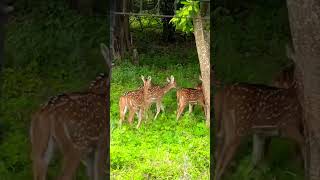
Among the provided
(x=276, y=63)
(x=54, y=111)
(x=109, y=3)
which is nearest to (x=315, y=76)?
(x=276, y=63)

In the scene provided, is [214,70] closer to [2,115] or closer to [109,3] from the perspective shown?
[109,3]

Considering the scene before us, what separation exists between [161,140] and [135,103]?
1.40 feet

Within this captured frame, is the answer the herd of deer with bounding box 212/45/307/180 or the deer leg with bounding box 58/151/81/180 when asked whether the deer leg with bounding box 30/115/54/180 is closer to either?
the deer leg with bounding box 58/151/81/180

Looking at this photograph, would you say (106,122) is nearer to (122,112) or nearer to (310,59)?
(310,59)

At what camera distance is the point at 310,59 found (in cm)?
203

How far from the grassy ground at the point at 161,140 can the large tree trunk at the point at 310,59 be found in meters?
1.86

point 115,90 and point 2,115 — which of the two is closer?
point 2,115

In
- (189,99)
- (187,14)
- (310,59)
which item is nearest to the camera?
(310,59)

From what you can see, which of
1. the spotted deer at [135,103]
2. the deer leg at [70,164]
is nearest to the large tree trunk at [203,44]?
the spotted deer at [135,103]

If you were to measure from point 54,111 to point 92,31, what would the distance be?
35 centimetres

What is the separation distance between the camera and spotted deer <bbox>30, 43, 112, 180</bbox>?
2.32 metres

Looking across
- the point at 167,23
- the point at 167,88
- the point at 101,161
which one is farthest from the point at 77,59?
the point at 167,23

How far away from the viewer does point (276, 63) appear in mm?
2357

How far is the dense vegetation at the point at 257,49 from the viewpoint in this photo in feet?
7.70
